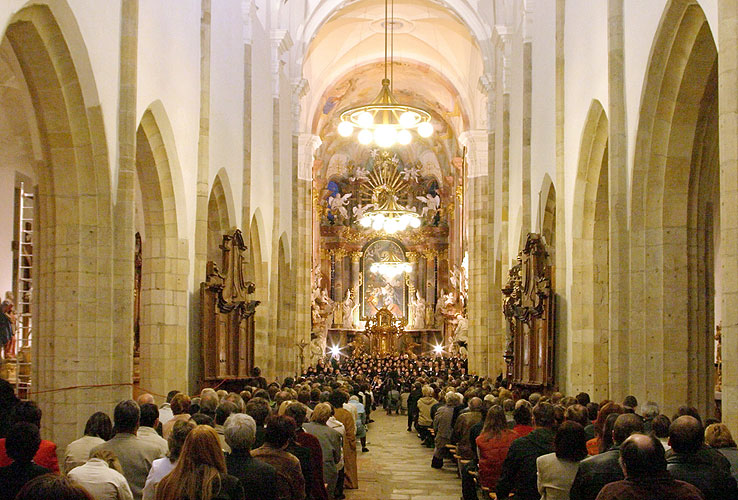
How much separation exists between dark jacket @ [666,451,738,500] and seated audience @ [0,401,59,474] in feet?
11.2

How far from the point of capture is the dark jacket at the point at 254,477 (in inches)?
204

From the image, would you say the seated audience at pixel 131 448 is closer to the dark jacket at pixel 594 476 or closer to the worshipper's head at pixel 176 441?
the worshipper's head at pixel 176 441

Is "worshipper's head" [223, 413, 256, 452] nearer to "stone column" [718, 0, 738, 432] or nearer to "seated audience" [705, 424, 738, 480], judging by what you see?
"seated audience" [705, 424, 738, 480]

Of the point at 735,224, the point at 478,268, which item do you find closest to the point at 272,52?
the point at 478,268

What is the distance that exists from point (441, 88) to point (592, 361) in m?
23.0

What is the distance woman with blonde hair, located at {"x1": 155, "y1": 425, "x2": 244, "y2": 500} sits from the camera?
14.2 feet

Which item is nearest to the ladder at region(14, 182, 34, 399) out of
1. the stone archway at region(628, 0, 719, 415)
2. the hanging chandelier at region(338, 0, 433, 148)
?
the hanging chandelier at region(338, 0, 433, 148)

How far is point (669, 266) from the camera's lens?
36.3ft

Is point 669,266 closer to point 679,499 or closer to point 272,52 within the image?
point 679,499

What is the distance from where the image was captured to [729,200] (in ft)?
23.9

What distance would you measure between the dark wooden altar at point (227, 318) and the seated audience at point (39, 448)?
8.44 m

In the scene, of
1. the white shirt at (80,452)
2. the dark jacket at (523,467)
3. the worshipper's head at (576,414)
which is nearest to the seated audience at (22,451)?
the white shirt at (80,452)

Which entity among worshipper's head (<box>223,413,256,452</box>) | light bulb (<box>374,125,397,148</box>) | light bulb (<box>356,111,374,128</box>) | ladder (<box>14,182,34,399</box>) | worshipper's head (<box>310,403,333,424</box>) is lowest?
worshipper's head (<box>310,403,333,424</box>)

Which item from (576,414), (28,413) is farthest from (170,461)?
(576,414)
